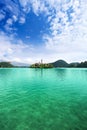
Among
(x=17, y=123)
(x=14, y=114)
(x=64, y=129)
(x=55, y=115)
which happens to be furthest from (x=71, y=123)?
(x=14, y=114)

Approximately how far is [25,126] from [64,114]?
13.2ft

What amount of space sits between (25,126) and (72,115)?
4507 millimetres

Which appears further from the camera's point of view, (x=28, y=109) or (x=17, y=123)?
(x=28, y=109)

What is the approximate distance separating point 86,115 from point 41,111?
169 inches

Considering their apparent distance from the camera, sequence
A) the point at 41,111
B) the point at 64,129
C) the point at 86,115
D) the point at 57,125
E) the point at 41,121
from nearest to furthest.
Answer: the point at 64,129, the point at 57,125, the point at 41,121, the point at 86,115, the point at 41,111

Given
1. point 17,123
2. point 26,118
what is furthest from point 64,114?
point 17,123

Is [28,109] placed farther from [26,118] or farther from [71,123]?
[71,123]

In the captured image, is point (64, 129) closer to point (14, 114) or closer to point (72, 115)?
point (72, 115)

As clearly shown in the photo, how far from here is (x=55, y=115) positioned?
10.5m

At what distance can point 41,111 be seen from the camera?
37.7 ft

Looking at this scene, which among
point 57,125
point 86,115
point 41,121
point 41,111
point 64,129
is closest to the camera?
point 64,129

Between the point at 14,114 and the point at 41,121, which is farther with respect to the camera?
the point at 14,114

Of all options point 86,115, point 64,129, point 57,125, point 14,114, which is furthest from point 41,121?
point 86,115

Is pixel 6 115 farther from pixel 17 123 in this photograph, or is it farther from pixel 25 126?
pixel 25 126
